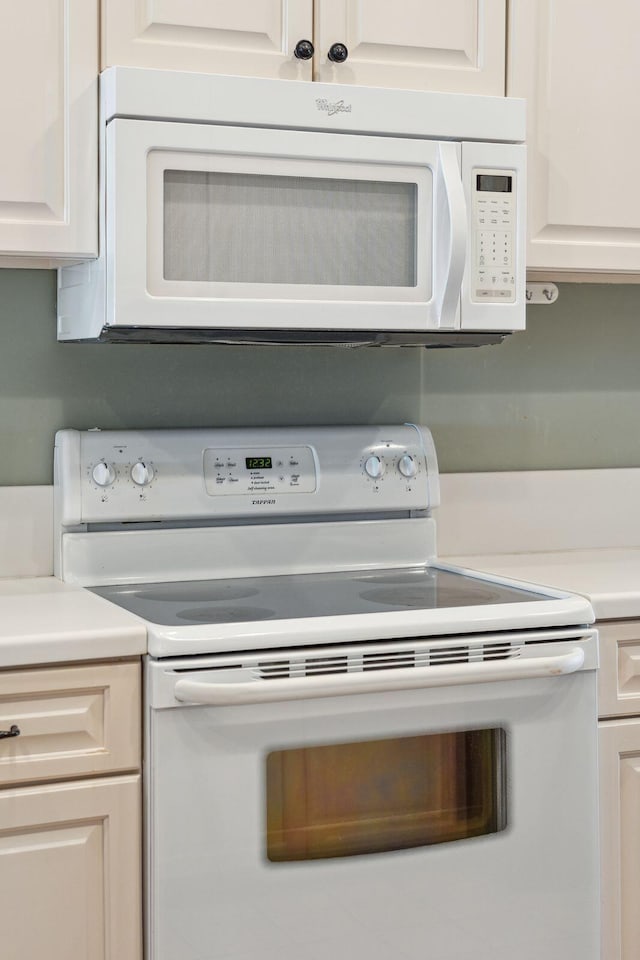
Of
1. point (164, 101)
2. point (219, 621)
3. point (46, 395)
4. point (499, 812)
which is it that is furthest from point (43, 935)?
point (164, 101)

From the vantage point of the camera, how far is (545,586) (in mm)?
1939

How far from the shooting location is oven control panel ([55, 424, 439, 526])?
79.4 inches

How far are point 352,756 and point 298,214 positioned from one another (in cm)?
83

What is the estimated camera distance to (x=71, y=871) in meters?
1.58

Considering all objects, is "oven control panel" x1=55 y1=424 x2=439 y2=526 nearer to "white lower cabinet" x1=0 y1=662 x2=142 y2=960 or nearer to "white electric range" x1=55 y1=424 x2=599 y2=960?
"white electric range" x1=55 y1=424 x2=599 y2=960

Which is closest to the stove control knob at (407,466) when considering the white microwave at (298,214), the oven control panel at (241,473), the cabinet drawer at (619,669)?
the oven control panel at (241,473)

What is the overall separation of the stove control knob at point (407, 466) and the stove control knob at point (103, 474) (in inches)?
20.8

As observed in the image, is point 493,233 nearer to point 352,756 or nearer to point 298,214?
point 298,214

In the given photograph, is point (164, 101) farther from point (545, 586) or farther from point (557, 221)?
point (545, 586)

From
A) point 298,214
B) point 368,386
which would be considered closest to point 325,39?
point 298,214

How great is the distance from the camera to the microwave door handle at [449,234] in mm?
1888

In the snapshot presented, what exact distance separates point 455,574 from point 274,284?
0.64m

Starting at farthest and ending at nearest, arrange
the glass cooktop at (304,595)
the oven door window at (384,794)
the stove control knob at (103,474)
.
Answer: the stove control knob at (103,474)
the glass cooktop at (304,595)
the oven door window at (384,794)

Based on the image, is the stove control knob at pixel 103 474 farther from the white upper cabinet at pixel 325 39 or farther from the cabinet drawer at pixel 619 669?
the cabinet drawer at pixel 619 669
